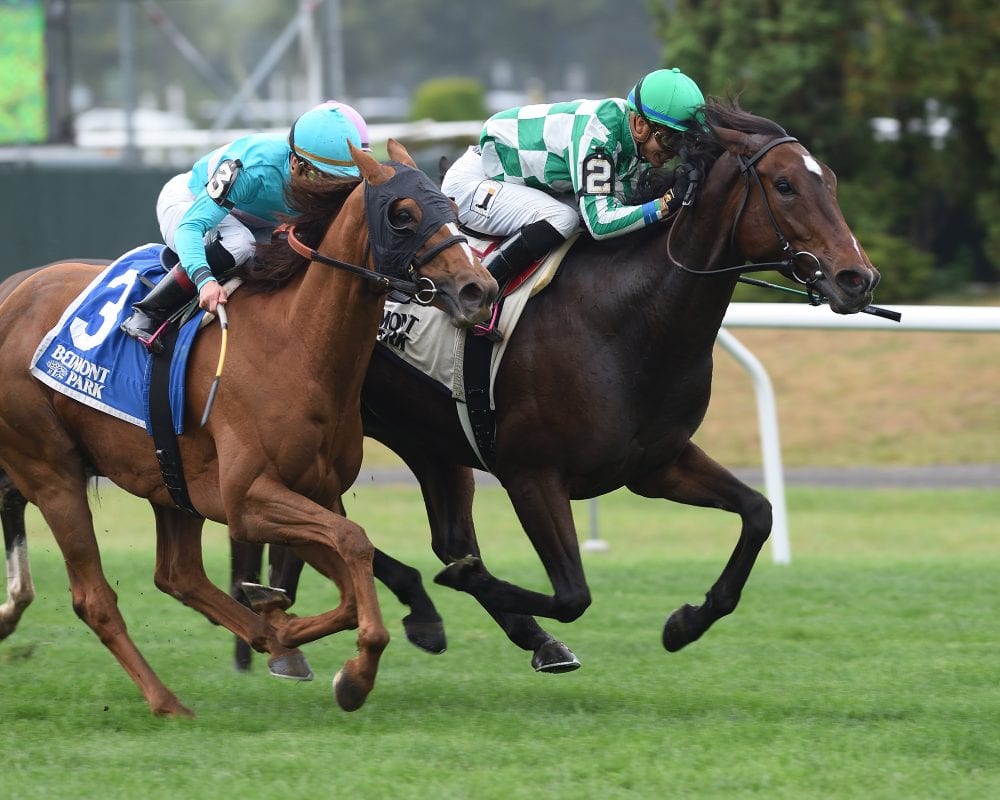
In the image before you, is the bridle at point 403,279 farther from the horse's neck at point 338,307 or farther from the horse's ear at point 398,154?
the horse's ear at point 398,154

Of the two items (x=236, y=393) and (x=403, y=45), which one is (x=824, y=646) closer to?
(x=236, y=393)

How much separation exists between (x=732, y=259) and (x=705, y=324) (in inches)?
8.5

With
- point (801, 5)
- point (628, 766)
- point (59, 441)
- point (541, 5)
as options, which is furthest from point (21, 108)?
point (541, 5)

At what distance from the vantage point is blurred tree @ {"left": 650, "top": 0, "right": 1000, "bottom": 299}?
1555 centimetres

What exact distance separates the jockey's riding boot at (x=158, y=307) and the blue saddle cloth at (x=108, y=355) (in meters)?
Answer: 0.06

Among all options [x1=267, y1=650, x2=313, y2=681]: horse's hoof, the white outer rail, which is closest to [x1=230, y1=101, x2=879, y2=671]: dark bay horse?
[x1=267, y1=650, x2=313, y2=681]: horse's hoof

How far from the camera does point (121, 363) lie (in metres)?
5.21

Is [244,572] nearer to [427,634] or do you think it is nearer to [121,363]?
[427,634]

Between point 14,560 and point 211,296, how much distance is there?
1605 mm

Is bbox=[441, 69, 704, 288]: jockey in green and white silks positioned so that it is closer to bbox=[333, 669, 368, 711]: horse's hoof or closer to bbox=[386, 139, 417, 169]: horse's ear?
bbox=[386, 139, 417, 169]: horse's ear

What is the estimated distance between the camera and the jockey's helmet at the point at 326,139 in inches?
194

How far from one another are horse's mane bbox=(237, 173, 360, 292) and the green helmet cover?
96 cm

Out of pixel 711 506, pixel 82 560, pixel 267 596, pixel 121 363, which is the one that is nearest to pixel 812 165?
pixel 711 506

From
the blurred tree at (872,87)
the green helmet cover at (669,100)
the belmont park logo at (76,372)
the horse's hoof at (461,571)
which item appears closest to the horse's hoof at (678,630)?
the horse's hoof at (461,571)
